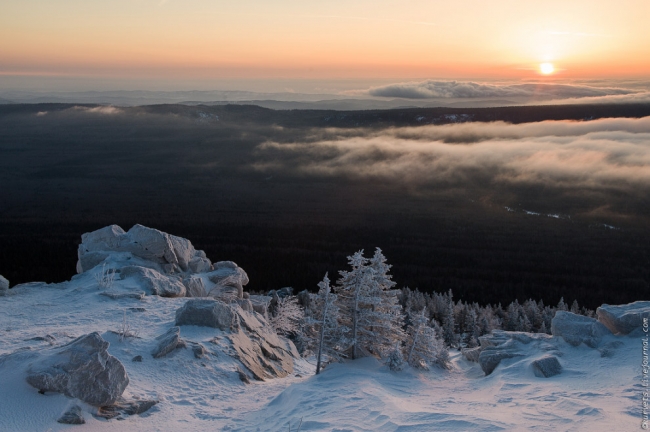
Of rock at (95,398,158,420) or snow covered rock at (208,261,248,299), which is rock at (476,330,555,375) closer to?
rock at (95,398,158,420)

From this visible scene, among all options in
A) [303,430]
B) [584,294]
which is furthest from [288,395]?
[584,294]

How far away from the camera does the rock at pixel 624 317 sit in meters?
21.7

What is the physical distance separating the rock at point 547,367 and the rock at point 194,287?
2156cm

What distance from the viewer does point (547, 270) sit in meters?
94.6

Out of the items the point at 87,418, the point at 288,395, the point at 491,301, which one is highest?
the point at 87,418

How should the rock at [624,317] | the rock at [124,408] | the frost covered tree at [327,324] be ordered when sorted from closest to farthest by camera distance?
the rock at [124,408], the frost covered tree at [327,324], the rock at [624,317]

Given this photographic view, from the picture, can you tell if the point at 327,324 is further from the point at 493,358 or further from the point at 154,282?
the point at 154,282

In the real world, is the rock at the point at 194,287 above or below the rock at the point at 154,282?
below

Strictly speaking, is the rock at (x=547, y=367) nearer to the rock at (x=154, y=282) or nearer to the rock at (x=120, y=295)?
the rock at (x=120, y=295)

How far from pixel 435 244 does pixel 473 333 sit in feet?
193

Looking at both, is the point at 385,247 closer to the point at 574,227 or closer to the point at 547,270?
the point at 547,270

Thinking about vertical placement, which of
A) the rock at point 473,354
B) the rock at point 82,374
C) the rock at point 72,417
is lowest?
the rock at point 473,354

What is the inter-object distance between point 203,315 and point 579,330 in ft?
59.0

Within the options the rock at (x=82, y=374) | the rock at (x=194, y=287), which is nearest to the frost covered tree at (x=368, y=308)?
the rock at (x=82, y=374)
